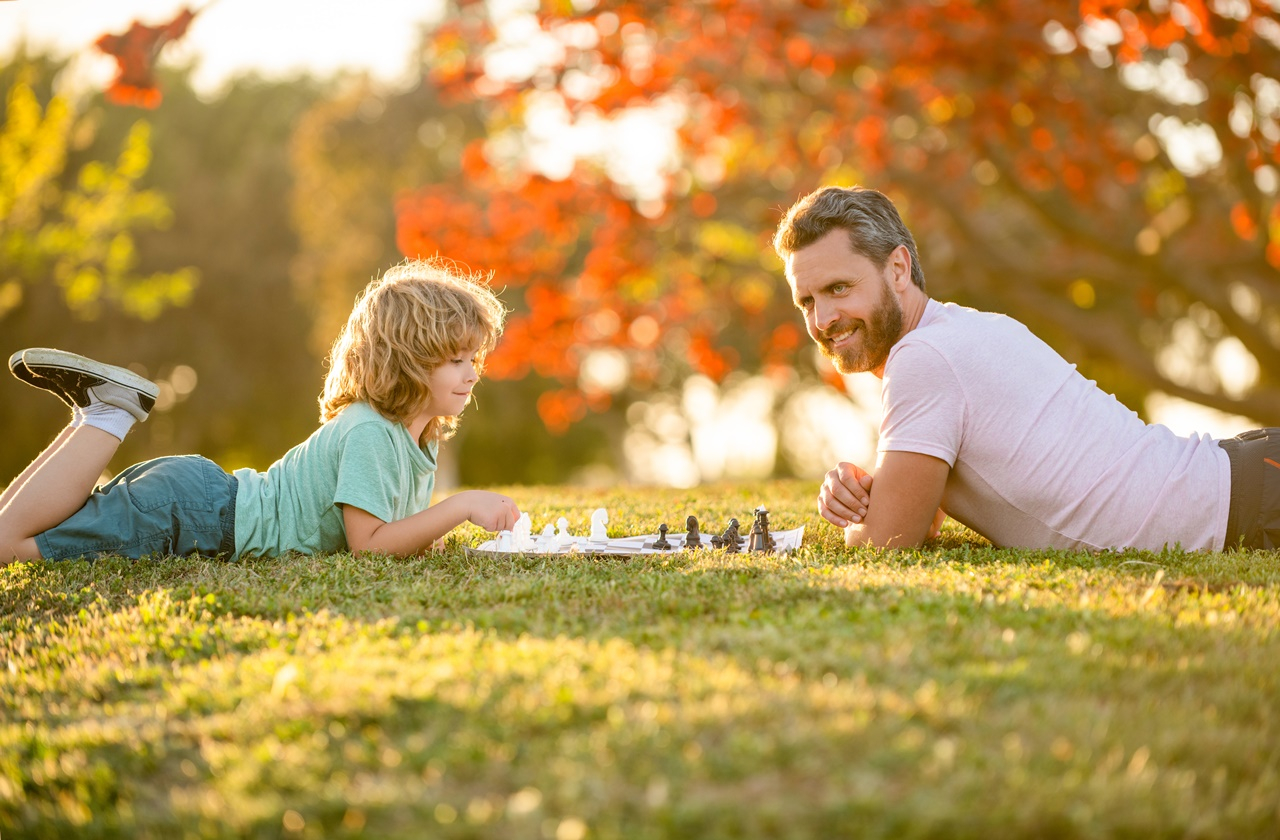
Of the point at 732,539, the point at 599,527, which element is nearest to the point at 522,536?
the point at 599,527

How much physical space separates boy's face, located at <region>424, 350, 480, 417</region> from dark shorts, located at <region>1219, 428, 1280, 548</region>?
3.35m

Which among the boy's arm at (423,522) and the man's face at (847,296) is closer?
the boy's arm at (423,522)

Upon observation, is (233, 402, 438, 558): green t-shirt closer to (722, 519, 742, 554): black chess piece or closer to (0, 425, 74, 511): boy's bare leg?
(0, 425, 74, 511): boy's bare leg

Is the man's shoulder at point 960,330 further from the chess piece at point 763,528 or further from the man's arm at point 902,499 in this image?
the chess piece at point 763,528

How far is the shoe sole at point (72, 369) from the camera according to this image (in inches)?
189

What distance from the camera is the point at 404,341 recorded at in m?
4.84

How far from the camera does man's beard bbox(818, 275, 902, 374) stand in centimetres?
485

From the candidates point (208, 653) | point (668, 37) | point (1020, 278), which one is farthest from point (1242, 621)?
point (668, 37)

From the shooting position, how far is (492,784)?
6.79 ft

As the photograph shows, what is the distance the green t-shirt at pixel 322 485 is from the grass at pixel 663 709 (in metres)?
0.94

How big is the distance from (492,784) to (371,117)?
2738 cm

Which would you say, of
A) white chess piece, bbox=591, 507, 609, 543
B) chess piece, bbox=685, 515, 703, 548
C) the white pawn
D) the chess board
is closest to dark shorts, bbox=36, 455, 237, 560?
the chess board

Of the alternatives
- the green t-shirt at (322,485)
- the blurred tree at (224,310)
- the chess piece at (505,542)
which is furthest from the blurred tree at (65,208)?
the chess piece at (505,542)

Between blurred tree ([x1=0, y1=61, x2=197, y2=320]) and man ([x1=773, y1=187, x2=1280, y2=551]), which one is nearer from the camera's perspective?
man ([x1=773, y1=187, x2=1280, y2=551])
